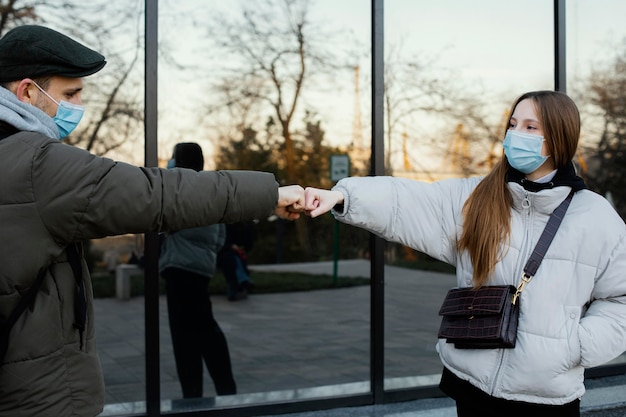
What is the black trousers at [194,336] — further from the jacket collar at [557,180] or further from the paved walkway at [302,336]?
the jacket collar at [557,180]

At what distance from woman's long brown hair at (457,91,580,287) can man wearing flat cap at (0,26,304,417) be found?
84 centimetres

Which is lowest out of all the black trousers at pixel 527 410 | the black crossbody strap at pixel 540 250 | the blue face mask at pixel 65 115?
the black trousers at pixel 527 410

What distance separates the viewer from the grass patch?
641cm

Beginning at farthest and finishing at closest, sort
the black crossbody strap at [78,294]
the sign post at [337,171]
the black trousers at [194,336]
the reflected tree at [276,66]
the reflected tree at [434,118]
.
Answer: the sign post at [337,171], the reflected tree at [434,118], the reflected tree at [276,66], the black trousers at [194,336], the black crossbody strap at [78,294]

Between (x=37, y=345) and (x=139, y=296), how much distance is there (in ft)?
16.2

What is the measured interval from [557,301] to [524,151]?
555 millimetres

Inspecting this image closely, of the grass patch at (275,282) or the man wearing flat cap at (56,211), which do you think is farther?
the grass patch at (275,282)

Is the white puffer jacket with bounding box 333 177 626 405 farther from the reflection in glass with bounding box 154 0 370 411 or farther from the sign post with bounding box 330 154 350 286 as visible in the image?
the sign post with bounding box 330 154 350 286

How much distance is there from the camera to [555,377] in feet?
7.51

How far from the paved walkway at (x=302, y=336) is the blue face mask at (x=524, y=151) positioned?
2.63m

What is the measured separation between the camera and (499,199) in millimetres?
2441

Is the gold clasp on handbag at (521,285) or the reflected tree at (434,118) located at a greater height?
the reflected tree at (434,118)

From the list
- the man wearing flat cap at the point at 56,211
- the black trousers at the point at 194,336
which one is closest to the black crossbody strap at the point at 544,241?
the man wearing flat cap at the point at 56,211

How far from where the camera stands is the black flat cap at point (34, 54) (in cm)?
186
